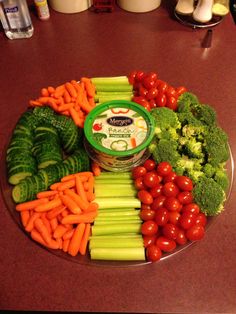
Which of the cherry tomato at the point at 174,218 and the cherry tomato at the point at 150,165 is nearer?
the cherry tomato at the point at 174,218

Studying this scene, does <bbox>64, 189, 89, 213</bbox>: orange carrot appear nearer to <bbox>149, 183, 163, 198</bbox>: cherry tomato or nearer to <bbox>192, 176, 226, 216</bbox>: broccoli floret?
<bbox>149, 183, 163, 198</bbox>: cherry tomato

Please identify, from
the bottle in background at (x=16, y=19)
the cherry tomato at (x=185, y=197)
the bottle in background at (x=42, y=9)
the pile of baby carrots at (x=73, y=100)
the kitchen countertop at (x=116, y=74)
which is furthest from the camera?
the bottle in background at (x=42, y=9)

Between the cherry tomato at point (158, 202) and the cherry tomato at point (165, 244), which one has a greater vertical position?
the cherry tomato at point (158, 202)

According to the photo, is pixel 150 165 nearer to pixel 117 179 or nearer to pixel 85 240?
pixel 117 179

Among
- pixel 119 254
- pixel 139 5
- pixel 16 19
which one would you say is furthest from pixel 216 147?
pixel 16 19

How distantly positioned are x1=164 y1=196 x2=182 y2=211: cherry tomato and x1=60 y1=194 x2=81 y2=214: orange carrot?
290 millimetres

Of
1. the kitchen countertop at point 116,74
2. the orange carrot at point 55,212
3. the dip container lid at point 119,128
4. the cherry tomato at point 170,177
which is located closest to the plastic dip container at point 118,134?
the dip container lid at point 119,128

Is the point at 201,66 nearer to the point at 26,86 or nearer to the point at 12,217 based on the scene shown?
the point at 26,86

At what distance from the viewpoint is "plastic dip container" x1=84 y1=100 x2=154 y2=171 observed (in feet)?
3.60

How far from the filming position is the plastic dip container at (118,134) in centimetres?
110

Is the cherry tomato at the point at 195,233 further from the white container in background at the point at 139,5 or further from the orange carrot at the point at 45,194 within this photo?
the white container in background at the point at 139,5

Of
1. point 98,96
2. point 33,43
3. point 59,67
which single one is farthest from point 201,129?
point 33,43

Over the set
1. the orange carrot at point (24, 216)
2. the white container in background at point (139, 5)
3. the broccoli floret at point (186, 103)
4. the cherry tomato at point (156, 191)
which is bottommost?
the cherry tomato at point (156, 191)

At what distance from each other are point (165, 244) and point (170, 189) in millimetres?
178
